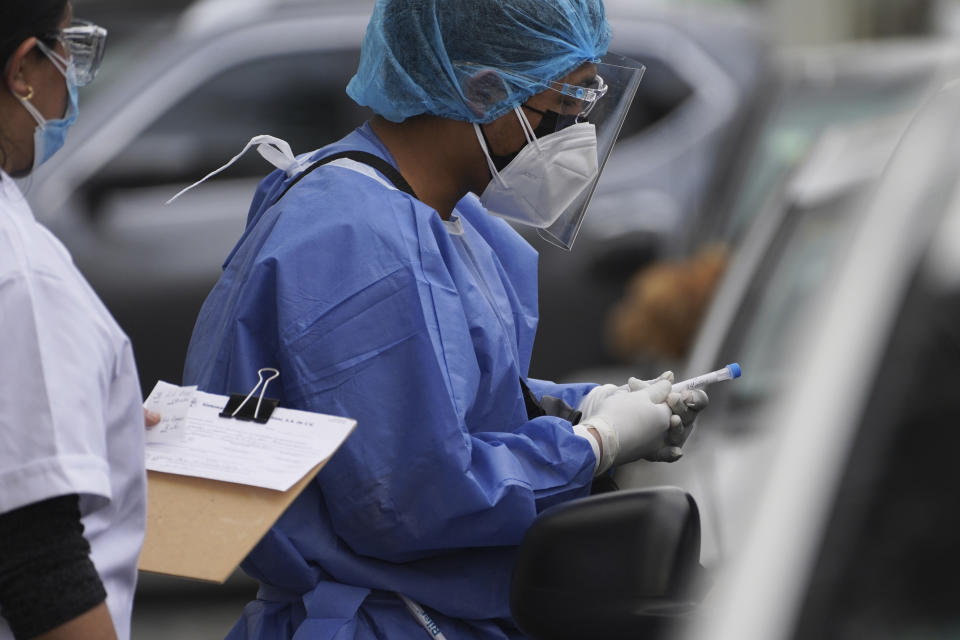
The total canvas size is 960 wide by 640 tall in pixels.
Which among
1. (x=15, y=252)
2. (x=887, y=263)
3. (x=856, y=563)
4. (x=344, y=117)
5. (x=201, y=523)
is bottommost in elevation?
(x=344, y=117)

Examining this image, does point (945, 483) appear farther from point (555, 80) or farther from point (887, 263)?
point (555, 80)

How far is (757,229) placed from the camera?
349 centimetres

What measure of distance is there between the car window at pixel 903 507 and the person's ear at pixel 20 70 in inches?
42.1

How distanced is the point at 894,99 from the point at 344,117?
7.73ft

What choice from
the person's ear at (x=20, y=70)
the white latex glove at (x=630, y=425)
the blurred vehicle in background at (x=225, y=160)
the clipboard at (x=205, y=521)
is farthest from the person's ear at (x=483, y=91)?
the blurred vehicle in background at (x=225, y=160)

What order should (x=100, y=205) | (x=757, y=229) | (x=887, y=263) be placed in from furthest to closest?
(x=100, y=205) → (x=757, y=229) → (x=887, y=263)

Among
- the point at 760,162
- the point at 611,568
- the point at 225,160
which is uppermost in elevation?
the point at 611,568

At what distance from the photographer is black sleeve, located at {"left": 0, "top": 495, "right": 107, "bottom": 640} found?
5.07 ft

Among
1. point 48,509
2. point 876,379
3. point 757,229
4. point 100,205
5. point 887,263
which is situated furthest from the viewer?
point 100,205

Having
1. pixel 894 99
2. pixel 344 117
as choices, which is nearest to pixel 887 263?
pixel 894 99

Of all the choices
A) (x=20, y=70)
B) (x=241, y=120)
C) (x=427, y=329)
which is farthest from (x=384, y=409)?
(x=241, y=120)

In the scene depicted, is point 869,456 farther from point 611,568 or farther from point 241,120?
point 241,120

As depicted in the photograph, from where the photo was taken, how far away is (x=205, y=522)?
1.82 meters

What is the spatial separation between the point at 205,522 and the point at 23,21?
2.15 ft
